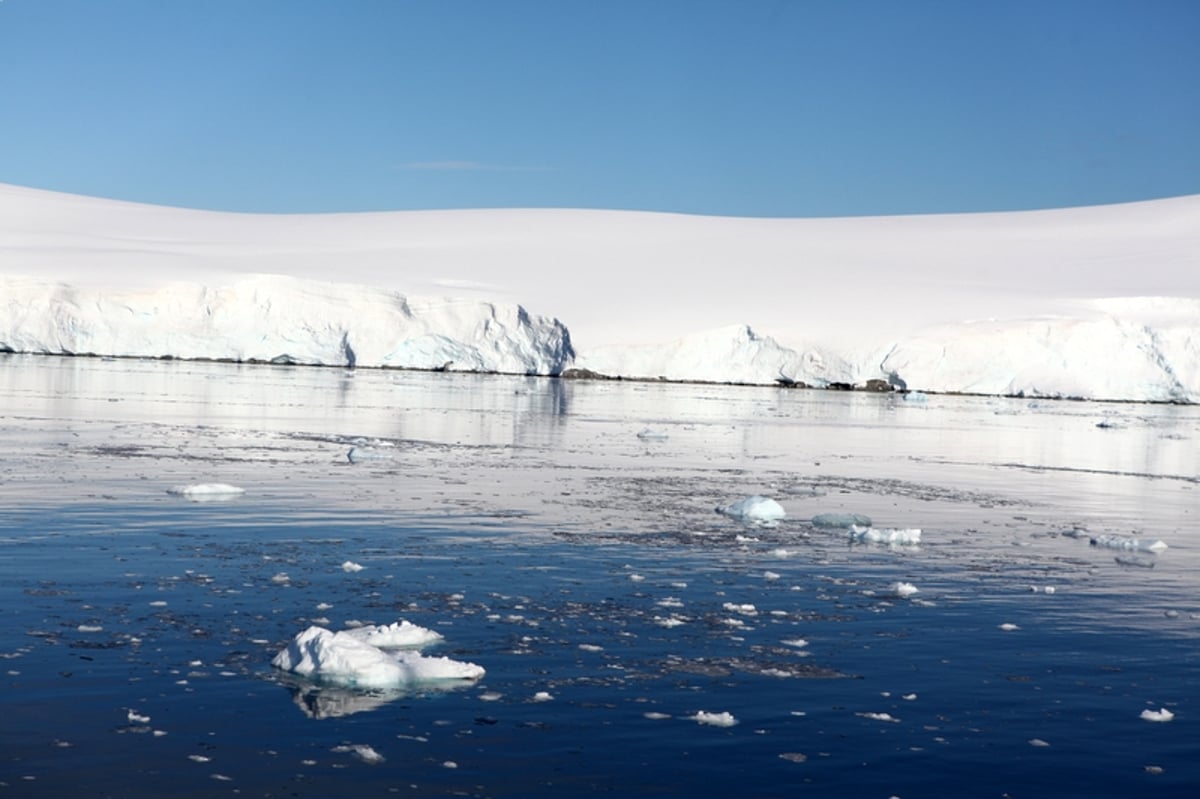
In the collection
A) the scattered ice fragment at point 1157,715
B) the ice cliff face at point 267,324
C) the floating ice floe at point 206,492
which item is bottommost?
the scattered ice fragment at point 1157,715

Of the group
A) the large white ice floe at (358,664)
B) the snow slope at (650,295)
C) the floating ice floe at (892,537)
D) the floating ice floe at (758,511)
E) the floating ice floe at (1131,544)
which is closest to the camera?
the large white ice floe at (358,664)

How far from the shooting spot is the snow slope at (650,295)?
4734 centimetres

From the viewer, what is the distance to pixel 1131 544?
1028 cm

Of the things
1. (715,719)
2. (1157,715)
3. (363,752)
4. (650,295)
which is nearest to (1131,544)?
(1157,715)

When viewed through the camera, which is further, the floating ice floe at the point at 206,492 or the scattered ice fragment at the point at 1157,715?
the floating ice floe at the point at 206,492

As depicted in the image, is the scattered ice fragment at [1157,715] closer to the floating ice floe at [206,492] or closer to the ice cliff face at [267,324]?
the floating ice floe at [206,492]

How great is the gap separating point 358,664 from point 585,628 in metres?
1.48

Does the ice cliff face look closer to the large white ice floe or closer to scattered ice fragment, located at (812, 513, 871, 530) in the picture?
scattered ice fragment, located at (812, 513, 871, 530)

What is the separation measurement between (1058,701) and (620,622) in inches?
84.2

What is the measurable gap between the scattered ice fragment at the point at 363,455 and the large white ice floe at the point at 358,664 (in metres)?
9.16

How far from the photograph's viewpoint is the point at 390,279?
2432 inches

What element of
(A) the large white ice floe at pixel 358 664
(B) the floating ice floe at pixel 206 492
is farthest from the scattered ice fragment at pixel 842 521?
(A) the large white ice floe at pixel 358 664

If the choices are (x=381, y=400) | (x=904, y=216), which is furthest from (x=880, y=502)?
(x=904, y=216)

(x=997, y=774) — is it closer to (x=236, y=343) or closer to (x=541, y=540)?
(x=541, y=540)
